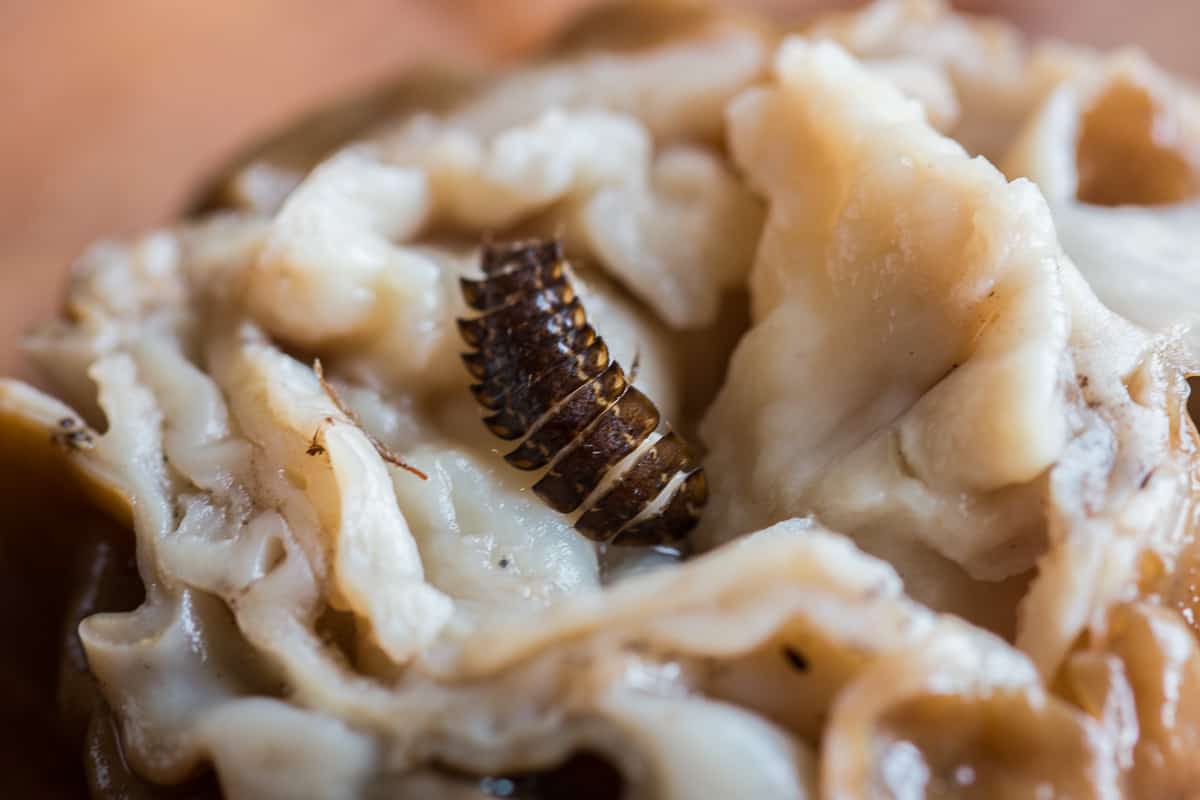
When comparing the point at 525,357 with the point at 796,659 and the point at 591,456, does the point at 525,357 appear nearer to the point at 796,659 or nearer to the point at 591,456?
the point at 591,456

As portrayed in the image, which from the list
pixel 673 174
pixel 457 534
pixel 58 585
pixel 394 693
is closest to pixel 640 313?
pixel 673 174

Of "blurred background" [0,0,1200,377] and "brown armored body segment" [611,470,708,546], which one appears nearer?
"brown armored body segment" [611,470,708,546]

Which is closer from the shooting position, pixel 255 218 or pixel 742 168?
pixel 742 168

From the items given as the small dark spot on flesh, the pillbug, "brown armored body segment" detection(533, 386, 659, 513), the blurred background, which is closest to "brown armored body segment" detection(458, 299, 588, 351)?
the pillbug

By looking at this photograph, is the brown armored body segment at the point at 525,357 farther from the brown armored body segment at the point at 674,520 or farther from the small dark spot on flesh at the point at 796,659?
the small dark spot on flesh at the point at 796,659

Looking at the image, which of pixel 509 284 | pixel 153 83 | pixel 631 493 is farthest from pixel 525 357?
pixel 153 83

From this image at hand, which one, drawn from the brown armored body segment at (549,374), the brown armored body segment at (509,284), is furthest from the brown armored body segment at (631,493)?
the brown armored body segment at (509,284)

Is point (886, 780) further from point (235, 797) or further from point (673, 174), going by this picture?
point (673, 174)

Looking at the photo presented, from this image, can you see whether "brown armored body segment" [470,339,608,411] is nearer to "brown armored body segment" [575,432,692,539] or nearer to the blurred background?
"brown armored body segment" [575,432,692,539]
